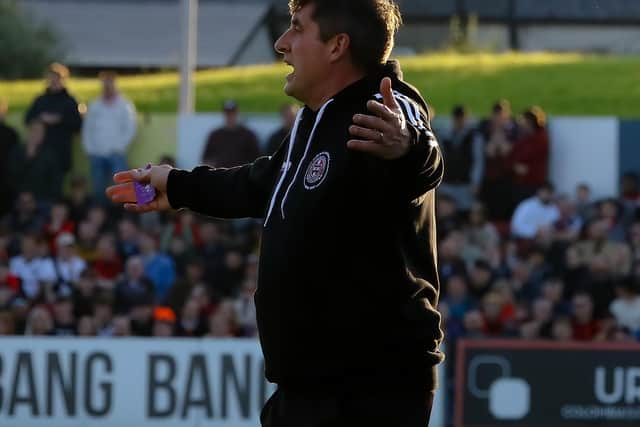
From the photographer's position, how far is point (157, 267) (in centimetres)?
1448

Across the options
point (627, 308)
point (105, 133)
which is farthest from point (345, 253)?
point (105, 133)

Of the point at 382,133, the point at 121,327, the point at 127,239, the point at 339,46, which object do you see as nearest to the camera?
the point at 382,133

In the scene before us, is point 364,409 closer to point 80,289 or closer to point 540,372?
point 540,372

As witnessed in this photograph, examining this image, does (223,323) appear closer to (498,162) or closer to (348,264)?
(498,162)

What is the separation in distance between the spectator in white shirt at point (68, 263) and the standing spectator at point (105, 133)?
4.41 feet

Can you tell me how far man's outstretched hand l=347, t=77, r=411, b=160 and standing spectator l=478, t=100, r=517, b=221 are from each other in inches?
454

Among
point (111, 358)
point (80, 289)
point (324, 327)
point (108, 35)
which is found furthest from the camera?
point (108, 35)

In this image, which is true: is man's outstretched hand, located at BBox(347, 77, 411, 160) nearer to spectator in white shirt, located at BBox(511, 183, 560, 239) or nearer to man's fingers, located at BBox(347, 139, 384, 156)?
man's fingers, located at BBox(347, 139, 384, 156)

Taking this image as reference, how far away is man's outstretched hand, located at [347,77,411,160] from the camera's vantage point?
13.1 feet

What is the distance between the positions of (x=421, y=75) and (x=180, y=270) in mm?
13864

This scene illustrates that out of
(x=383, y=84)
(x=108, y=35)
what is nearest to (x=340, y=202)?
(x=383, y=84)

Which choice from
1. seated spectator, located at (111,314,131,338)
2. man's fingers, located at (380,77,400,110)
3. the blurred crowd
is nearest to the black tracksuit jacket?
man's fingers, located at (380,77,400,110)

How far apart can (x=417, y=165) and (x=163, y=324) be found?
358 inches

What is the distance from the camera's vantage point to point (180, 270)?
14.5 metres
